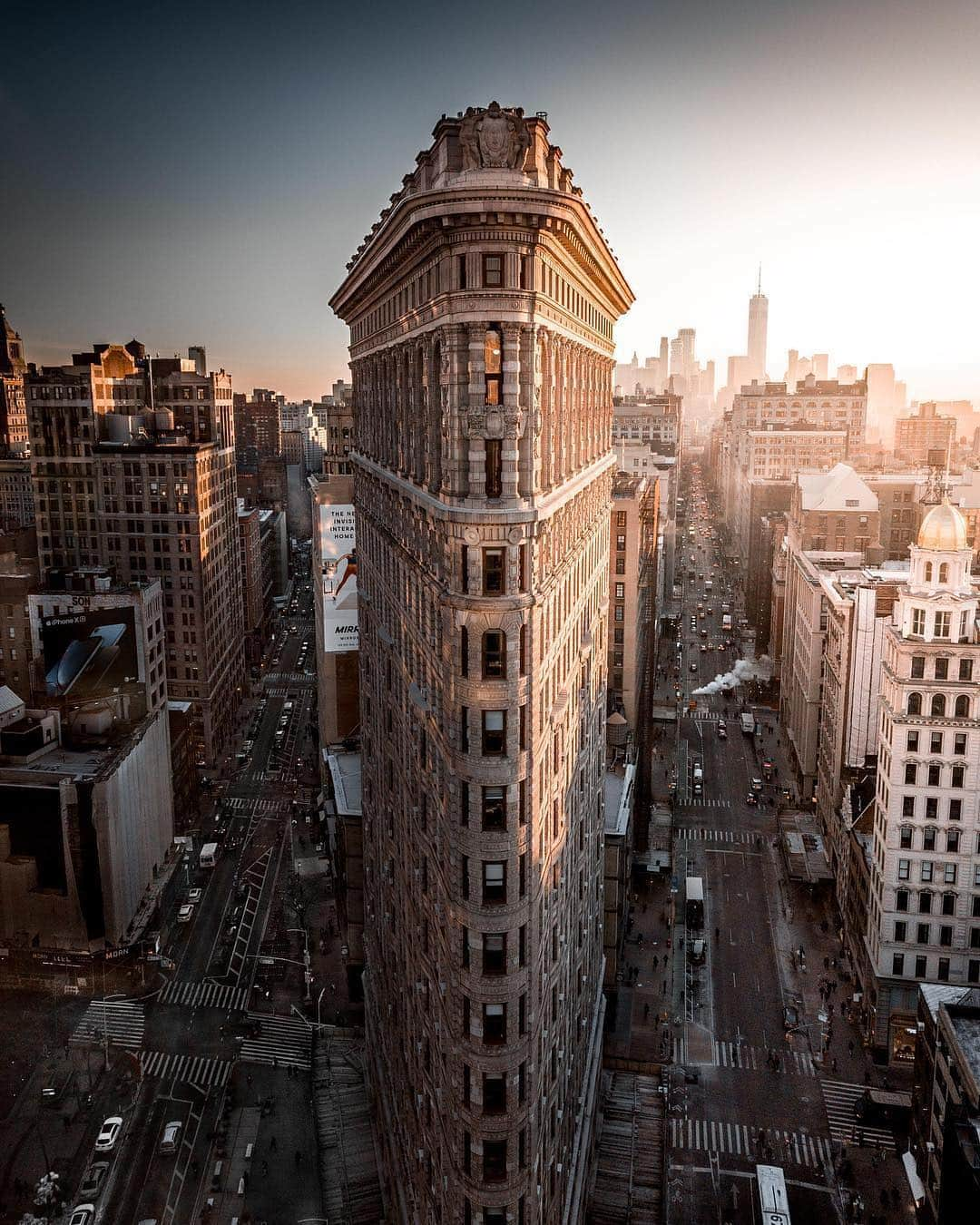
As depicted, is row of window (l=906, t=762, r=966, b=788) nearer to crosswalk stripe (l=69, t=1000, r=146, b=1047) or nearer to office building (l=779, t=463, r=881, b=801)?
office building (l=779, t=463, r=881, b=801)

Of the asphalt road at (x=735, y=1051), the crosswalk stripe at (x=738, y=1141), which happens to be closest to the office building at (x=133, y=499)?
the asphalt road at (x=735, y=1051)

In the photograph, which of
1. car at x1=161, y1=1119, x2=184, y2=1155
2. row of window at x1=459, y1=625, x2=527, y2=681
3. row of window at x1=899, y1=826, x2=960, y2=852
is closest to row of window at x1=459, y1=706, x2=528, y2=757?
row of window at x1=459, y1=625, x2=527, y2=681

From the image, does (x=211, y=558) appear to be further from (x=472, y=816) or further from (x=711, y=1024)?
(x=472, y=816)

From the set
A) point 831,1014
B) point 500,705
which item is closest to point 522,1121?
point 500,705

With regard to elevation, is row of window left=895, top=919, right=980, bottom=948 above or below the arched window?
below

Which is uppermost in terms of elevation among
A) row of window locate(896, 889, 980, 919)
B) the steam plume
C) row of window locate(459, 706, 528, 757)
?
row of window locate(459, 706, 528, 757)

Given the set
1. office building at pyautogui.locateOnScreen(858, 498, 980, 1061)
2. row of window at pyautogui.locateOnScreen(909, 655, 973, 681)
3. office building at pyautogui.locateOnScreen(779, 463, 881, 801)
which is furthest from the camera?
office building at pyautogui.locateOnScreen(779, 463, 881, 801)
